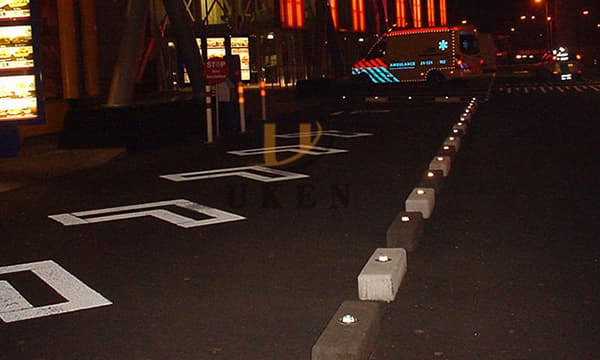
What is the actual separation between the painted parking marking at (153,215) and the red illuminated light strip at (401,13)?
201 feet

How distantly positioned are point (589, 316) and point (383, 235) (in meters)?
2.87

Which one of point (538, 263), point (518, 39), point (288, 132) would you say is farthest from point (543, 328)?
point (518, 39)

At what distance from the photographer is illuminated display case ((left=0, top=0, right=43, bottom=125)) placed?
15852 mm

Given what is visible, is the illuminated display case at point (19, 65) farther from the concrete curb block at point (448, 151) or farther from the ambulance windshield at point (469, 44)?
the ambulance windshield at point (469, 44)

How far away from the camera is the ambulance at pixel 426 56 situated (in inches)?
1538

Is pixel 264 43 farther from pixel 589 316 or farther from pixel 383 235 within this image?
pixel 589 316

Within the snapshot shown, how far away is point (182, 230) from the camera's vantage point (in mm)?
8672

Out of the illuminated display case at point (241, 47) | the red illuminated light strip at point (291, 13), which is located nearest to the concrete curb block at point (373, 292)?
the illuminated display case at point (241, 47)

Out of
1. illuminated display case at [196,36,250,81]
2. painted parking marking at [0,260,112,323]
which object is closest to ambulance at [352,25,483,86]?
illuminated display case at [196,36,250,81]

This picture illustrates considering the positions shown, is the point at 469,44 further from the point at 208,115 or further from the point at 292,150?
the point at 292,150

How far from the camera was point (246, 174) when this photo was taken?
41.5 ft

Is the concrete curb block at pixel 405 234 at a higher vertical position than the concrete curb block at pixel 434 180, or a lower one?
lower

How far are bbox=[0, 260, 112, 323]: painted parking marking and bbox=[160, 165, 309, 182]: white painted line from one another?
5120 mm

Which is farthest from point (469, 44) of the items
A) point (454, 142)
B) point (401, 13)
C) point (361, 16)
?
point (401, 13)
